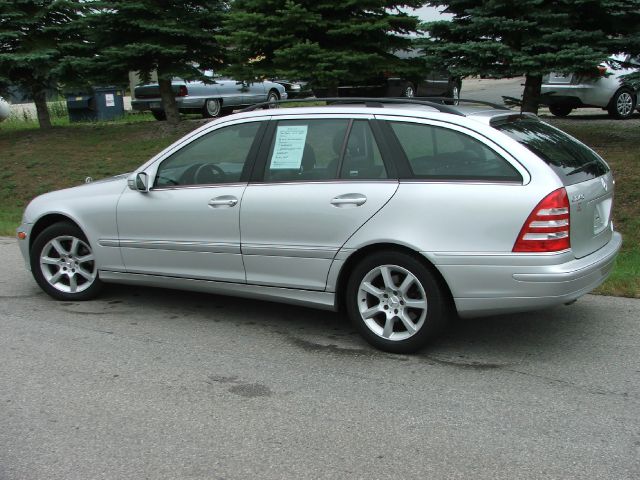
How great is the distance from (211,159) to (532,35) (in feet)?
21.2

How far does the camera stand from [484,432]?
377 centimetres

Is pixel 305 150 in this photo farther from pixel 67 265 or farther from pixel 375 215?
pixel 67 265

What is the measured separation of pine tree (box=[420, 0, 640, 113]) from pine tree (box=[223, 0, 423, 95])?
4.03 ft

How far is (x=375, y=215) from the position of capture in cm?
479

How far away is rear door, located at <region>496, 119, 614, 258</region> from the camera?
4.55 m

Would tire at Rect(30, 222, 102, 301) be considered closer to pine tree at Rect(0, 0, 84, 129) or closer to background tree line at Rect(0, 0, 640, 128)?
background tree line at Rect(0, 0, 640, 128)

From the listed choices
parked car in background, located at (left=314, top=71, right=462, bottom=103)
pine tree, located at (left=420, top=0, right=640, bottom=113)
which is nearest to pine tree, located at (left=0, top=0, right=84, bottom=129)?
parked car in background, located at (left=314, top=71, right=462, bottom=103)

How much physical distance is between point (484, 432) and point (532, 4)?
777 centimetres

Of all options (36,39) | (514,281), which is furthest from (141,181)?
(36,39)

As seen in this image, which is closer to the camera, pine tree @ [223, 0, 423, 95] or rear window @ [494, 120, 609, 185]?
rear window @ [494, 120, 609, 185]

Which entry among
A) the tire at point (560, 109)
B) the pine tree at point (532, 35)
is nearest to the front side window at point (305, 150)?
the pine tree at point (532, 35)

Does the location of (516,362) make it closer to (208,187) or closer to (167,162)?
(208,187)

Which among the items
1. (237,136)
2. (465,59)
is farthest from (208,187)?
(465,59)

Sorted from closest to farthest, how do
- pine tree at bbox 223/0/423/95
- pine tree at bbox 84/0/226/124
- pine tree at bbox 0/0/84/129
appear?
pine tree at bbox 223/0/423/95 < pine tree at bbox 84/0/226/124 < pine tree at bbox 0/0/84/129
